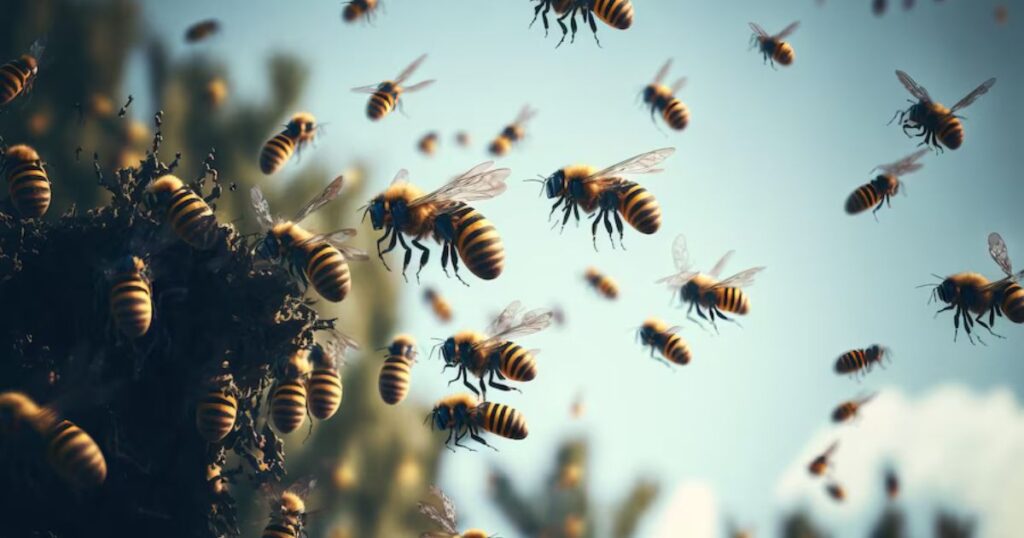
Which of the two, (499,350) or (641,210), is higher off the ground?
(641,210)

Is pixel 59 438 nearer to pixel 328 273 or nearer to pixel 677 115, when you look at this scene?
pixel 328 273

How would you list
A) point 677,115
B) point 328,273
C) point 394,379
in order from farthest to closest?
point 677,115
point 394,379
point 328,273

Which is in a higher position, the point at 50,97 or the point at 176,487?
the point at 50,97

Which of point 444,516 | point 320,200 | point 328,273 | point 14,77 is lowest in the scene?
point 444,516

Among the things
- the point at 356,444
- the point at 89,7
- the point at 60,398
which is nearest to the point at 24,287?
the point at 60,398

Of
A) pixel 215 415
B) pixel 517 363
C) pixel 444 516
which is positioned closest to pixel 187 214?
pixel 215 415

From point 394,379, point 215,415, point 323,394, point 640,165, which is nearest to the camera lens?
point 215,415

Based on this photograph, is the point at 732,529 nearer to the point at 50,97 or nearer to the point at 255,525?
the point at 255,525
